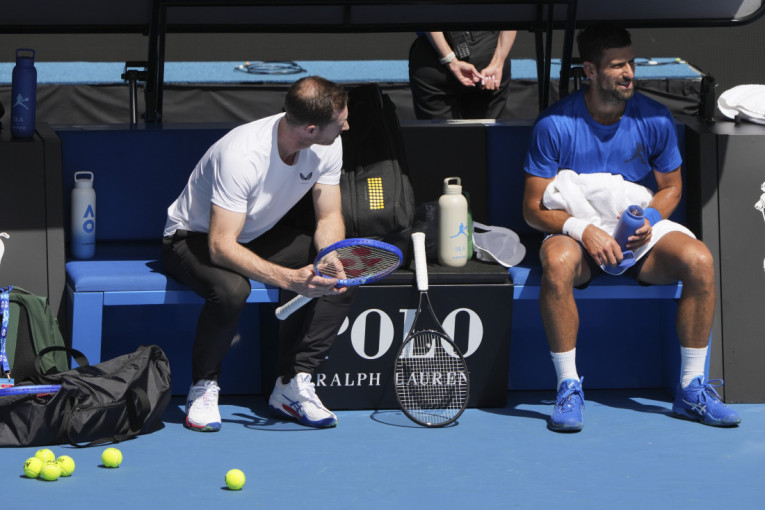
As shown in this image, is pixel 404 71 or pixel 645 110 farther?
pixel 404 71

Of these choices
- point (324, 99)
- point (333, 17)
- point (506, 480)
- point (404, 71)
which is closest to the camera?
point (506, 480)

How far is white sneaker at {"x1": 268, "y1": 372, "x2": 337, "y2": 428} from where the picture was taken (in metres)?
4.37

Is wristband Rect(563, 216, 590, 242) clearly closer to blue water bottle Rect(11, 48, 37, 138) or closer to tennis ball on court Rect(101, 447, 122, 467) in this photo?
tennis ball on court Rect(101, 447, 122, 467)

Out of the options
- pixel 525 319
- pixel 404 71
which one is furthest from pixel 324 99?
pixel 404 71

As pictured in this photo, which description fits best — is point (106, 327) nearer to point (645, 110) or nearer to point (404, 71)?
point (645, 110)

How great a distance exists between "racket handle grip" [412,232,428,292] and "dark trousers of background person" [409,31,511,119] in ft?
6.83

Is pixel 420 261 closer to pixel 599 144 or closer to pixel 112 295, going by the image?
pixel 599 144

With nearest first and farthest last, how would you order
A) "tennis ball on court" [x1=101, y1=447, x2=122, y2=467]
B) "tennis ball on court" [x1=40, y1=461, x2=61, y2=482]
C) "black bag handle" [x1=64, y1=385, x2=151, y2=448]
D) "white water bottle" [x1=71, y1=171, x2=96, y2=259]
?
"tennis ball on court" [x1=40, y1=461, x2=61, y2=482] → "tennis ball on court" [x1=101, y1=447, x2=122, y2=467] → "black bag handle" [x1=64, y1=385, x2=151, y2=448] → "white water bottle" [x1=71, y1=171, x2=96, y2=259]

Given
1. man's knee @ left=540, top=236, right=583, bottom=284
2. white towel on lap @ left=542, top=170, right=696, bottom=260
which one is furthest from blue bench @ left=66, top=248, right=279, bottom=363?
white towel on lap @ left=542, top=170, right=696, bottom=260

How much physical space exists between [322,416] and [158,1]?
1926mm

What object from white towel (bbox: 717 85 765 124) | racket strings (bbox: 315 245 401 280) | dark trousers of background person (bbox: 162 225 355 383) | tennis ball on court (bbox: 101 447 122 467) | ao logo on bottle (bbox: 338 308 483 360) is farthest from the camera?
white towel (bbox: 717 85 765 124)

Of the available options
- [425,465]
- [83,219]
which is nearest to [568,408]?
[425,465]

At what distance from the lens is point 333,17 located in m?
5.59

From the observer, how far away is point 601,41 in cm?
461
